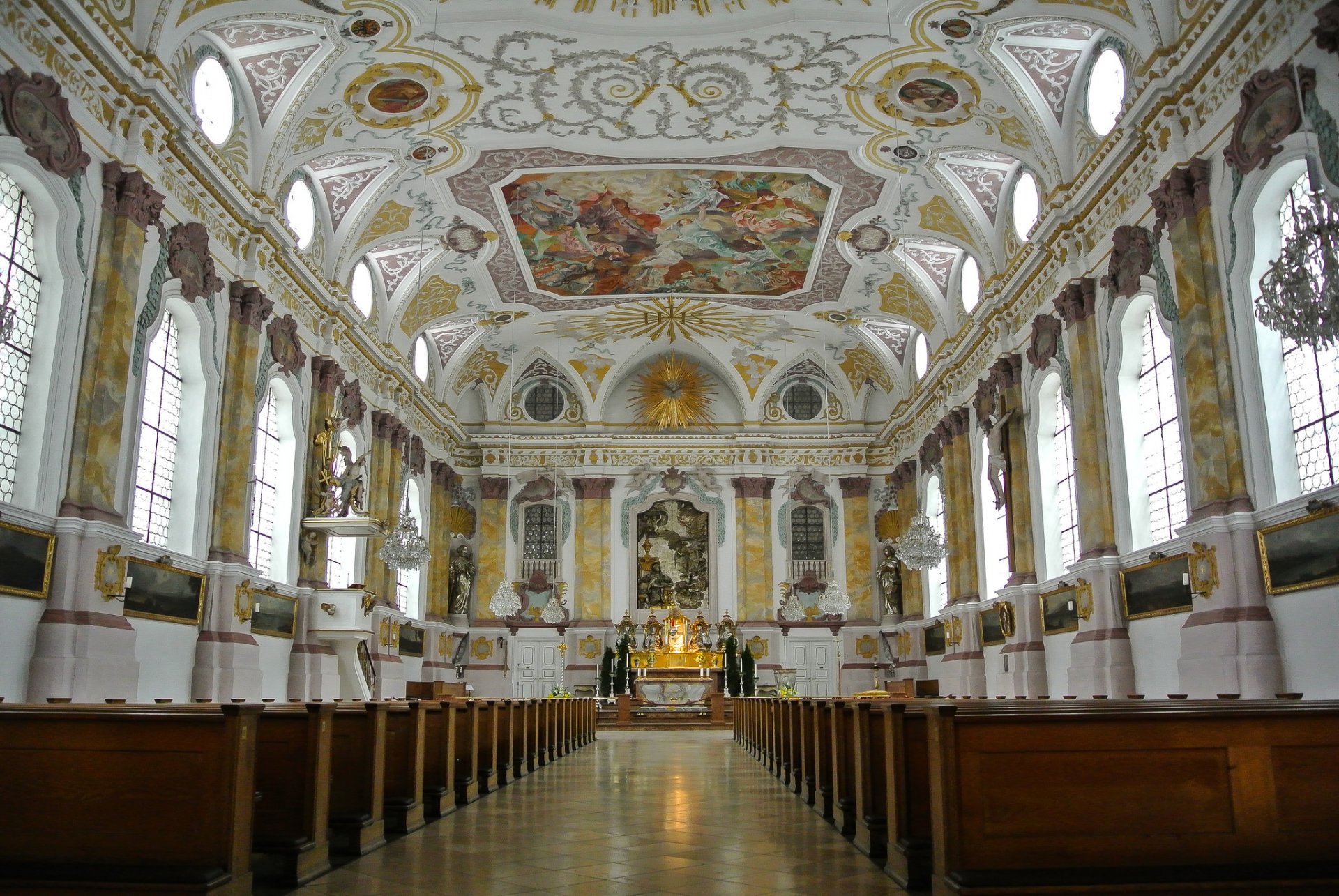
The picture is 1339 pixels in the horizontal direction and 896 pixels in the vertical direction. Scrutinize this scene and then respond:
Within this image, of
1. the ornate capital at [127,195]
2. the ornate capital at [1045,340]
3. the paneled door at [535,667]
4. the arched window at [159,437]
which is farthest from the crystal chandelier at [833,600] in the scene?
the ornate capital at [127,195]

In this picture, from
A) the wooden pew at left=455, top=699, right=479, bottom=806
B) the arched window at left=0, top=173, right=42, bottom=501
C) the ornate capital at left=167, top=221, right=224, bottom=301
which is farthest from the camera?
the ornate capital at left=167, top=221, right=224, bottom=301

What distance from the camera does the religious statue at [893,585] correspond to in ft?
88.9

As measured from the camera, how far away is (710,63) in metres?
15.9

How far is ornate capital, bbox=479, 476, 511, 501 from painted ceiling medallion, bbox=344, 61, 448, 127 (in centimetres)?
1351

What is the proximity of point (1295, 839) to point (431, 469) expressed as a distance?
23.9 meters

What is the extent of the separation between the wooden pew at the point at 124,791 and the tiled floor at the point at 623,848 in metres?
0.70

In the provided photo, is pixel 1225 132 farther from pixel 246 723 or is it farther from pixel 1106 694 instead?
pixel 246 723

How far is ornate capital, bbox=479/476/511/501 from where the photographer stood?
2903 cm

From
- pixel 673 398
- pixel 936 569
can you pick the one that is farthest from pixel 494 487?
pixel 936 569

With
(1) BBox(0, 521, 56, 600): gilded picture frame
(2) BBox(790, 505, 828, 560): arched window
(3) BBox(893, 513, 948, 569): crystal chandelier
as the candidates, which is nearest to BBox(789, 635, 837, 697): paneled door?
(2) BBox(790, 505, 828, 560): arched window

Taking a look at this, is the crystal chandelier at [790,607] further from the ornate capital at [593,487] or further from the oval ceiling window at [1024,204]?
the oval ceiling window at [1024,204]

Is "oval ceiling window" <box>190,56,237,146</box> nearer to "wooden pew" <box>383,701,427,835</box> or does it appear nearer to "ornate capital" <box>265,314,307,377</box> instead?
"ornate capital" <box>265,314,307,377</box>

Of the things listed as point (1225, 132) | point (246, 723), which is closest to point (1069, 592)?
point (1225, 132)

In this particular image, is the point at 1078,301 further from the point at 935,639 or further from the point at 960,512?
the point at 935,639
